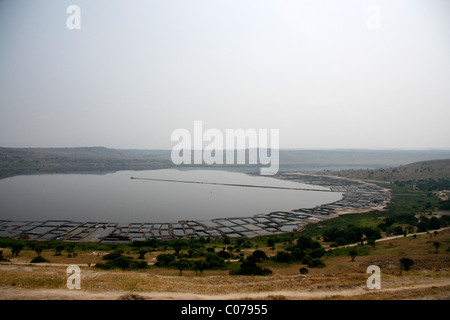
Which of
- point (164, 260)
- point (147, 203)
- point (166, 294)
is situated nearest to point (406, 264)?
point (166, 294)

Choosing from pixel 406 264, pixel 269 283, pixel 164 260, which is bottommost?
pixel 164 260

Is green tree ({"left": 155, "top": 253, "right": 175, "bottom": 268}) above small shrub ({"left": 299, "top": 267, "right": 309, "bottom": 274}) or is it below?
below

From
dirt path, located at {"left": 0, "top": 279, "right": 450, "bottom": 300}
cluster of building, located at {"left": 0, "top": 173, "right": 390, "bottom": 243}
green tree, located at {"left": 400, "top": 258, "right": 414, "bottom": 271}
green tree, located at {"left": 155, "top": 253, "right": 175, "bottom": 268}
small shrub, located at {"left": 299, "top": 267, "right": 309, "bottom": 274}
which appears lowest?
cluster of building, located at {"left": 0, "top": 173, "right": 390, "bottom": 243}

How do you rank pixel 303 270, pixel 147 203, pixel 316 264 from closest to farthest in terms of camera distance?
pixel 303 270 < pixel 316 264 < pixel 147 203

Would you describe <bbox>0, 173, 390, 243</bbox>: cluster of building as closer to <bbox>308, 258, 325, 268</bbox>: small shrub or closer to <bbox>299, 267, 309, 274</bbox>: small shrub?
<bbox>308, 258, 325, 268</bbox>: small shrub

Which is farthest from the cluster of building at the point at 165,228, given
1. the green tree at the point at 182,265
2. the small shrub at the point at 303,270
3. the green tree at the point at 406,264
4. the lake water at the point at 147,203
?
the green tree at the point at 406,264

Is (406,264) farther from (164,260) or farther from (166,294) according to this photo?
(164,260)

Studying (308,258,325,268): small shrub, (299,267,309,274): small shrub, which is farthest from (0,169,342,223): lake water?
(299,267,309,274): small shrub

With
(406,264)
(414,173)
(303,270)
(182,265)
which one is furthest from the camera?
(414,173)

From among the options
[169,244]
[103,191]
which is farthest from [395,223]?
[103,191]

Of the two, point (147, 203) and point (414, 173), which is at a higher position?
point (414, 173)
